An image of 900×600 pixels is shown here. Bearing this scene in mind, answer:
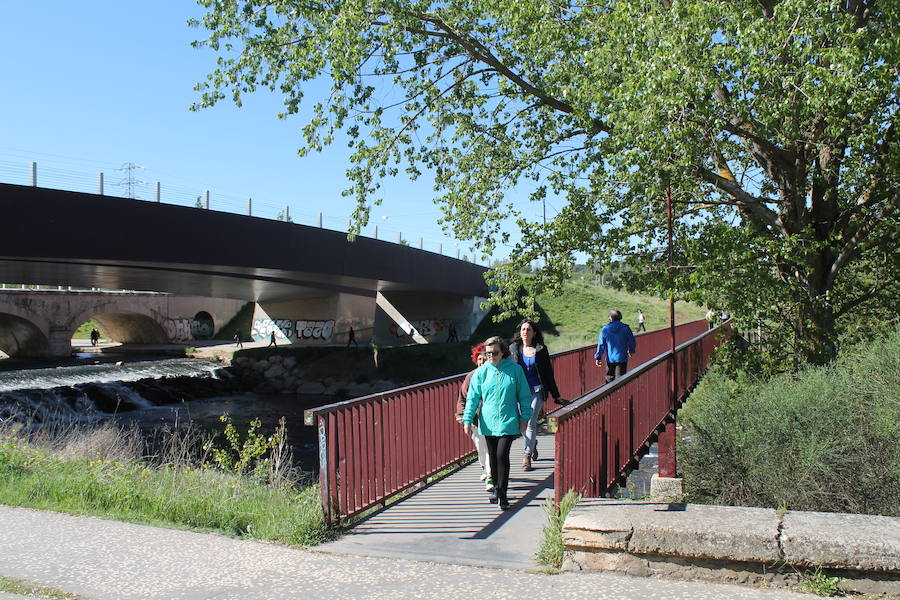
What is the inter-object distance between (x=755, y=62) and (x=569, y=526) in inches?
248

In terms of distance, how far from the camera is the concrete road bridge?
775 inches

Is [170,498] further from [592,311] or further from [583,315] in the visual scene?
[592,311]

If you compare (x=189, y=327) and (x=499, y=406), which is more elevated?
(x=189, y=327)

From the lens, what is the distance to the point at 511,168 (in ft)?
43.4

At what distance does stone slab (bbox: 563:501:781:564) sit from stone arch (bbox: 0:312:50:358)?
55.0m

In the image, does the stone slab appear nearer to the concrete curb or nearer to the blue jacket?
the concrete curb

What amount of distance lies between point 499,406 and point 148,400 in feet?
95.1

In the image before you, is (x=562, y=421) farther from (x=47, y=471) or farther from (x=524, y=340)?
(x=47, y=471)

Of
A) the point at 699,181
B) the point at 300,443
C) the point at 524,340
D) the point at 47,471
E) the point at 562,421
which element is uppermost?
the point at 699,181

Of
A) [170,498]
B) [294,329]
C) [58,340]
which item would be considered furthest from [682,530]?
[58,340]

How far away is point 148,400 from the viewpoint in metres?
32.1

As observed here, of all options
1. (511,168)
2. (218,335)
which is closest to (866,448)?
(511,168)

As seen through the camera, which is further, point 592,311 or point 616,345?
point 592,311

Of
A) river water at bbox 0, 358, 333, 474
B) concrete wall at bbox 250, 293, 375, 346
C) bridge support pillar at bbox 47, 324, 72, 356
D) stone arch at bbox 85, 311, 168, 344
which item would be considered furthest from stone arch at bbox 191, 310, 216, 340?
river water at bbox 0, 358, 333, 474
